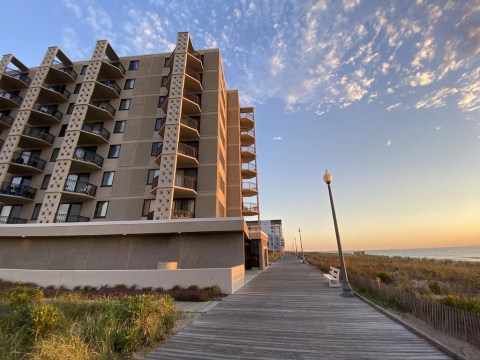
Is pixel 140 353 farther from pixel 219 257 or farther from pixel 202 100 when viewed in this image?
pixel 202 100

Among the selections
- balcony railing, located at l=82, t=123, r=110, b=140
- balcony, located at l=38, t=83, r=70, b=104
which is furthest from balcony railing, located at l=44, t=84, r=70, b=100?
balcony railing, located at l=82, t=123, r=110, b=140

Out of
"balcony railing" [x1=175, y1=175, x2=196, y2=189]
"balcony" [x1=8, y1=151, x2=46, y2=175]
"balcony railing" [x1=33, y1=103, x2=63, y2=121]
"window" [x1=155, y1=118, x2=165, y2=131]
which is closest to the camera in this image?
"balcony railing" [x1=175, y1=175, x2=196, y2=189]

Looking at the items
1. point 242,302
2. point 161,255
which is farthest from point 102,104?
point 242,302

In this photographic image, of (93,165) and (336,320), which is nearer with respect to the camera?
(336,320)

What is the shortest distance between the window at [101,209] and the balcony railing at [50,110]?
510 inches

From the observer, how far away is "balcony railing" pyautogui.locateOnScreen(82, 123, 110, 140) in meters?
23.3

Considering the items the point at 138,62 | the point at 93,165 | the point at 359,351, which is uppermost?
the point at 138,62

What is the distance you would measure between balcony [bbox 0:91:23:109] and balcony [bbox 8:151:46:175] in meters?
7.56

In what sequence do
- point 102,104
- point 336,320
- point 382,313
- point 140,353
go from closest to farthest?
point 140,353
point 336,320
point 382,313
point 102,104

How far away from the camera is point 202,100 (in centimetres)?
2495

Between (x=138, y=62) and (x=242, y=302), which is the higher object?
(x=138, y=62)

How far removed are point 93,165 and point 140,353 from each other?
21.5 metres

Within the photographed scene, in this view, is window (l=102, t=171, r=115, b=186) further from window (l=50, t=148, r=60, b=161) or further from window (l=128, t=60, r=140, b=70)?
window (l=128, t=60, r=140, b=70)

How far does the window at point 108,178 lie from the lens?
22031 mm
